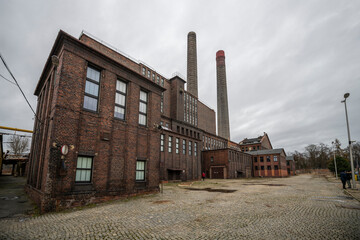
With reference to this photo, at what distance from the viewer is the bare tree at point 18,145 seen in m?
49.4

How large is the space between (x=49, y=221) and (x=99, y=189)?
3.60 m

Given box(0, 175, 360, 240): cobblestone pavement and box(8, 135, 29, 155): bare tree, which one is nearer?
box(0, 175, 360, 240): cobblestone pavement

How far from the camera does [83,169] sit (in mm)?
10664

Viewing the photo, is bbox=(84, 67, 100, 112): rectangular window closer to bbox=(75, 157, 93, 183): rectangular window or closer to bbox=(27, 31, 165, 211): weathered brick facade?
bbox=(27, 31, 165, 211): weathered brick facade

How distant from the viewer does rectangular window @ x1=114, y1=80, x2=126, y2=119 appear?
1318cm

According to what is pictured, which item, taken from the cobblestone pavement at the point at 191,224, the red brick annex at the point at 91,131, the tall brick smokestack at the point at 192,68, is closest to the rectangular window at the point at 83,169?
the red brick annex at the point at 91,131

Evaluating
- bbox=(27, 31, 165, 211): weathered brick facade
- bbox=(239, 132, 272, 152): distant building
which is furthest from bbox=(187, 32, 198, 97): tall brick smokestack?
bbox=(27, 31, 165, 211): weathered brick facade

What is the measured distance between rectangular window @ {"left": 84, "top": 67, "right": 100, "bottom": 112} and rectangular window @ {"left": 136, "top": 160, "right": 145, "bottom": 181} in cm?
498

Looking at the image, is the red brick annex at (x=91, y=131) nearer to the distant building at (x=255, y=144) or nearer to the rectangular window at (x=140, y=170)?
the rectangular window at (x=140, y=170)

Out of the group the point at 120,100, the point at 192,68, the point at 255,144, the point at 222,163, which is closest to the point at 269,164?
the point at 255,144

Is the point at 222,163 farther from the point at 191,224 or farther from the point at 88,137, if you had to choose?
the point at 191,224

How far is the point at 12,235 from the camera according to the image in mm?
6016

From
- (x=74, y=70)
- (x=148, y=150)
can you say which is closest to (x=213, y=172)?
(x=148, y=150)

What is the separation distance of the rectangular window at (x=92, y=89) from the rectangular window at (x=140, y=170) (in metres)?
4.98
